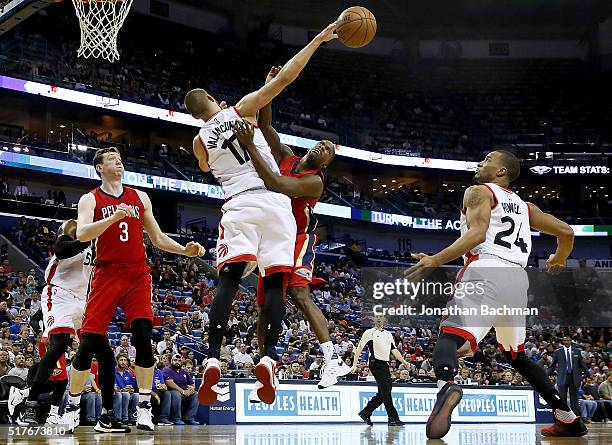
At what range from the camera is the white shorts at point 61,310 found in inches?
306

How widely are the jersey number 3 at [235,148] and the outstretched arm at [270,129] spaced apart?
0.47 meters

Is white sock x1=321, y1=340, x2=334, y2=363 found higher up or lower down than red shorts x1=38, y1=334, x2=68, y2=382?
higher up

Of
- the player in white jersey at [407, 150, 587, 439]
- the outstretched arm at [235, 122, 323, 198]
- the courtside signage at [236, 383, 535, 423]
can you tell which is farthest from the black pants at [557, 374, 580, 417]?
the outstretched arm at [235, 122, 323, 198]

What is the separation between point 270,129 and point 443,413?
8.52ft

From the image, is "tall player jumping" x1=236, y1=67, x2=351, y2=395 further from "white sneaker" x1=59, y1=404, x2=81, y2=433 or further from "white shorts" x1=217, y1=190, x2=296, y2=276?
"white sneaker" x1=59, y1=404, x2=81, y2=433

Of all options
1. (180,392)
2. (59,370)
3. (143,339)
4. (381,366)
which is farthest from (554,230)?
(180,392)

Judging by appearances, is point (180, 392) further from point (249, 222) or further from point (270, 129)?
point (249, 222)

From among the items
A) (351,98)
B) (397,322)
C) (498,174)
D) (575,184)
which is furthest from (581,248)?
(498,174)

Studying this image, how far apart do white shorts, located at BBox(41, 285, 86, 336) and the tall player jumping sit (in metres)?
2.56

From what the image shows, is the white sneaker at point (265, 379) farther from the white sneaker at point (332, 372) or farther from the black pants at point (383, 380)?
the black pants at point (383, 380)

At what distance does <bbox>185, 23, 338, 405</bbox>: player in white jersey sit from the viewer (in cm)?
539

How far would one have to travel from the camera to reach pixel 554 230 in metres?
6.52

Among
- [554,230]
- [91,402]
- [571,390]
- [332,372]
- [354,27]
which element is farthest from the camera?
[571,390]

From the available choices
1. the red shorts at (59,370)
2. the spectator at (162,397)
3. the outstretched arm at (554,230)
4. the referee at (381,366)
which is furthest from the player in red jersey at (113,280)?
the referee at (381,366)
